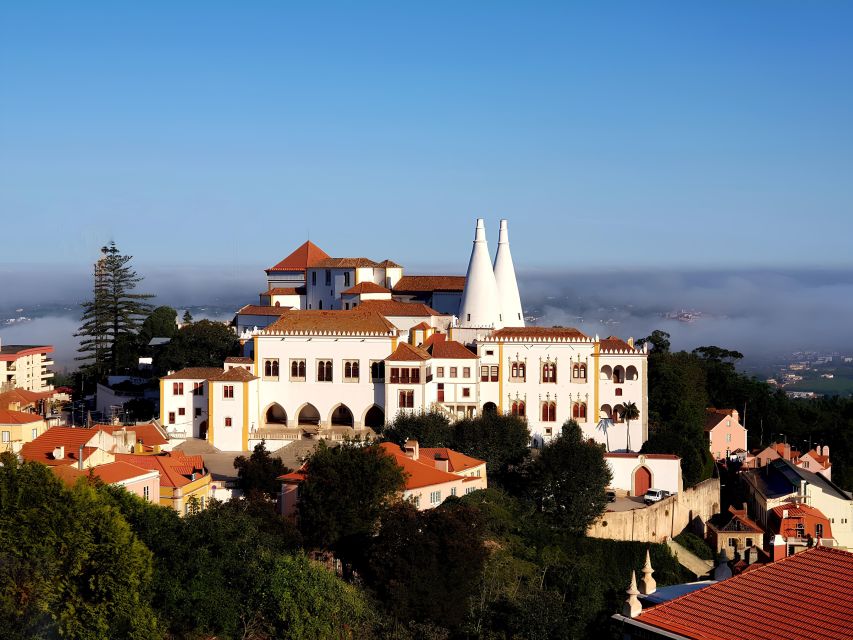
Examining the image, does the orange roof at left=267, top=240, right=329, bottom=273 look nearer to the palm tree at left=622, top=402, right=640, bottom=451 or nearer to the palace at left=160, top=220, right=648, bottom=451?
the palace at left=160, top=220, right=648, bottom=451

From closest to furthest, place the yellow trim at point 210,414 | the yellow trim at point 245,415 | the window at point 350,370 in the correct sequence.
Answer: the yellow trim at point 245,415, the yellow trim at point 210,414, the window at point 350,370

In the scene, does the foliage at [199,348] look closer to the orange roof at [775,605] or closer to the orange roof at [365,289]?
the orange roof at [365,289]

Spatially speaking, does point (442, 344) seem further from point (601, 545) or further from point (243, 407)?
point (601, 545)

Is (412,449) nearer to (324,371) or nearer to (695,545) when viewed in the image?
(324,371)

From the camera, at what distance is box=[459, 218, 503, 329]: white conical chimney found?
45.9 meters

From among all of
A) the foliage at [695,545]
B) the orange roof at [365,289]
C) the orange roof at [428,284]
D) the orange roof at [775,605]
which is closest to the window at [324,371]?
the orange roof at [365,289]

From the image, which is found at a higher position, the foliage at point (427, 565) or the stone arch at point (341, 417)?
the stone arch at point (341, 417)

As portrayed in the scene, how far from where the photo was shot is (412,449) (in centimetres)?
3597

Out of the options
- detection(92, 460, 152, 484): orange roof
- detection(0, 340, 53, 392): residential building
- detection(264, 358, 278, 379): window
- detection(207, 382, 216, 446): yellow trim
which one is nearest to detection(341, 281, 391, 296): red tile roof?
detection(264, 358, 278, 379): window

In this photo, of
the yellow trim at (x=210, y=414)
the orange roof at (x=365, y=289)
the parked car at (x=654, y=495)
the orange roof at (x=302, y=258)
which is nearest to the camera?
the parked car at (x=654, y=495)

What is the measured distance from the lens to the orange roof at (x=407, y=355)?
41531mm

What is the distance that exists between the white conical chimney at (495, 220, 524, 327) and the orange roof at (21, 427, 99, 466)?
17.6 meters

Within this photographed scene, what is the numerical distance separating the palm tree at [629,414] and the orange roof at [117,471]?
17557 mm

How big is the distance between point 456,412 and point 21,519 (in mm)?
21012
